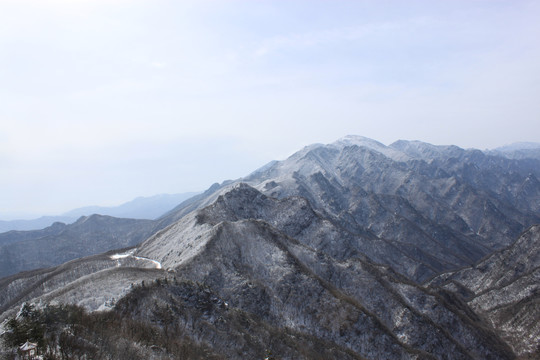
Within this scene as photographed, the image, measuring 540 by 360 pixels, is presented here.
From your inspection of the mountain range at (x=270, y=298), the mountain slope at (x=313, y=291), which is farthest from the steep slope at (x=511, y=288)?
the mountain slope at (x=313, y=291)

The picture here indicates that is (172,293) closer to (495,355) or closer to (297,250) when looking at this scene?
(297,250)

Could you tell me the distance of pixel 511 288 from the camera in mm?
114438

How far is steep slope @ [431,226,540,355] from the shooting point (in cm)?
9087

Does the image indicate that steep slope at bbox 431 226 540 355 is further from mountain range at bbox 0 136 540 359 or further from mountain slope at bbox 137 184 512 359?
mountain slope at bbox 137 184 512 359

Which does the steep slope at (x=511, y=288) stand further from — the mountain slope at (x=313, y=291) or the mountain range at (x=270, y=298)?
the mountain slope at (x=313, y=291)

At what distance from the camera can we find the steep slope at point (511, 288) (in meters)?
90.9

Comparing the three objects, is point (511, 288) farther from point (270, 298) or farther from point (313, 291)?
point (270, 298)

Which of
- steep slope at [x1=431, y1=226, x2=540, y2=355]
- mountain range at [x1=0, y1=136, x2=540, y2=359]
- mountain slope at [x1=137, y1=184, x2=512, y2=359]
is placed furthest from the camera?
steep slope at [x1=431, y1=226, x2=540, y2=355]

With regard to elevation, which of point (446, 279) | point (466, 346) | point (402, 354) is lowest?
point (446, 279)

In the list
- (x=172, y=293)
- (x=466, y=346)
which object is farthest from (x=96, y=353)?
(x=466, y=346)

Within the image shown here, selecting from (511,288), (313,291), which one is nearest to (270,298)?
(313,291)

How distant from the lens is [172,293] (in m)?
45.5

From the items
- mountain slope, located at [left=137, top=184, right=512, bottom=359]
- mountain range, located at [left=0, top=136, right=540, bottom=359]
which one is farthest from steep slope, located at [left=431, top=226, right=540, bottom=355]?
mountain slope, located at [left=137, top=184, right=512, bottom=359]

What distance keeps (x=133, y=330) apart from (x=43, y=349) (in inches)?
460
